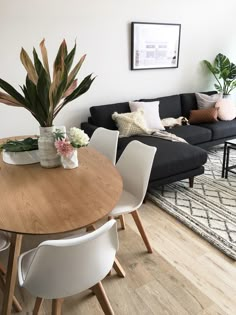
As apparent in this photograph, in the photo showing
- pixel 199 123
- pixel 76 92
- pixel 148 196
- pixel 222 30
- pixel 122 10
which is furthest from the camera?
pixel 222 30

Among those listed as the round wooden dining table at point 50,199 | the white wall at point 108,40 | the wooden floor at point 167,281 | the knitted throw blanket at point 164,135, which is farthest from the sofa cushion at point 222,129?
the round wooden dining table at point 50,199

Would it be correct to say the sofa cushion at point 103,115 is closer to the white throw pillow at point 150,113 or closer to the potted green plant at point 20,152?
the white throw pillow at point 150,113

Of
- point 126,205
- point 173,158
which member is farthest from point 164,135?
point 126,205

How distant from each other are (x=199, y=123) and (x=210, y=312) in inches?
115

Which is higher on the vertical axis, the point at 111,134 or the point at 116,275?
the point at 111,134

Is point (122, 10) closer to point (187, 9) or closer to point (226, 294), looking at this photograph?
point (187, 9)

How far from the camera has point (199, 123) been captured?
4051mm

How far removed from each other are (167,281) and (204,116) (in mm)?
2804

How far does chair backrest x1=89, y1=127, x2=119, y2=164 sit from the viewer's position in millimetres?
2312

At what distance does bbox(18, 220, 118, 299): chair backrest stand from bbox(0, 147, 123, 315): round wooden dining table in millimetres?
126

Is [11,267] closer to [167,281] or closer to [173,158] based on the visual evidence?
[167,281]

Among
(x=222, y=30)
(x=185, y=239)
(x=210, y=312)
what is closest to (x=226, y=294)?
(x=210, y=312)

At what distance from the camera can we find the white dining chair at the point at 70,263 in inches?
40.0

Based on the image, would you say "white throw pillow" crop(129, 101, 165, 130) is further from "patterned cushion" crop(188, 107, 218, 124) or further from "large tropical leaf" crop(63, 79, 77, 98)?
"large tropical leaf" crop(63, 79, 77, 98)
